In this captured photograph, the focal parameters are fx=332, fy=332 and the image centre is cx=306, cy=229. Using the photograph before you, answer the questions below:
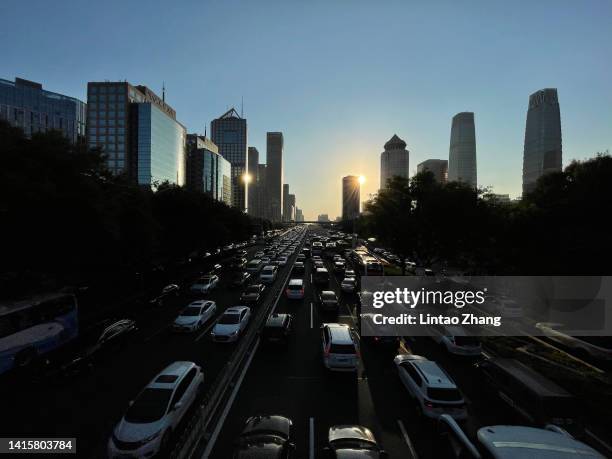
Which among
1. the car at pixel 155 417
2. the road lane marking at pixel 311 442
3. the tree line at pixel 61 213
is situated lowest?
the road lane marking at pixel 311 442

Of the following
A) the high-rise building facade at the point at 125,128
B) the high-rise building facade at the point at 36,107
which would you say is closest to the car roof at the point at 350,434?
the high-rise building facade at the point at 125,128

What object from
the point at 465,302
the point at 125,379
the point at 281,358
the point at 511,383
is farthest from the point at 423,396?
the point at 465,302

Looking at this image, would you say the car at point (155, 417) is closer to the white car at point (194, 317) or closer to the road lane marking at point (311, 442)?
the road lane marking at point (311, 442)

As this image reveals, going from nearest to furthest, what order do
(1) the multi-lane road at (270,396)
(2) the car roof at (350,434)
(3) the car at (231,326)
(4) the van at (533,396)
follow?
(2) the car roof at (350,434), (4) the van at (533,396), (1) the multi-lane road at (270,396), (3) the car at (231,326)

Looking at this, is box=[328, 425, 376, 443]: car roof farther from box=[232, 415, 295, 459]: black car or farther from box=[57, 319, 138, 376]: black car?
box=[57, 319, 138, 376]: black car

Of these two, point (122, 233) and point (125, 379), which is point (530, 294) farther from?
point (122, 233)

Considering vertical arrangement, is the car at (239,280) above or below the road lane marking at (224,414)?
above
